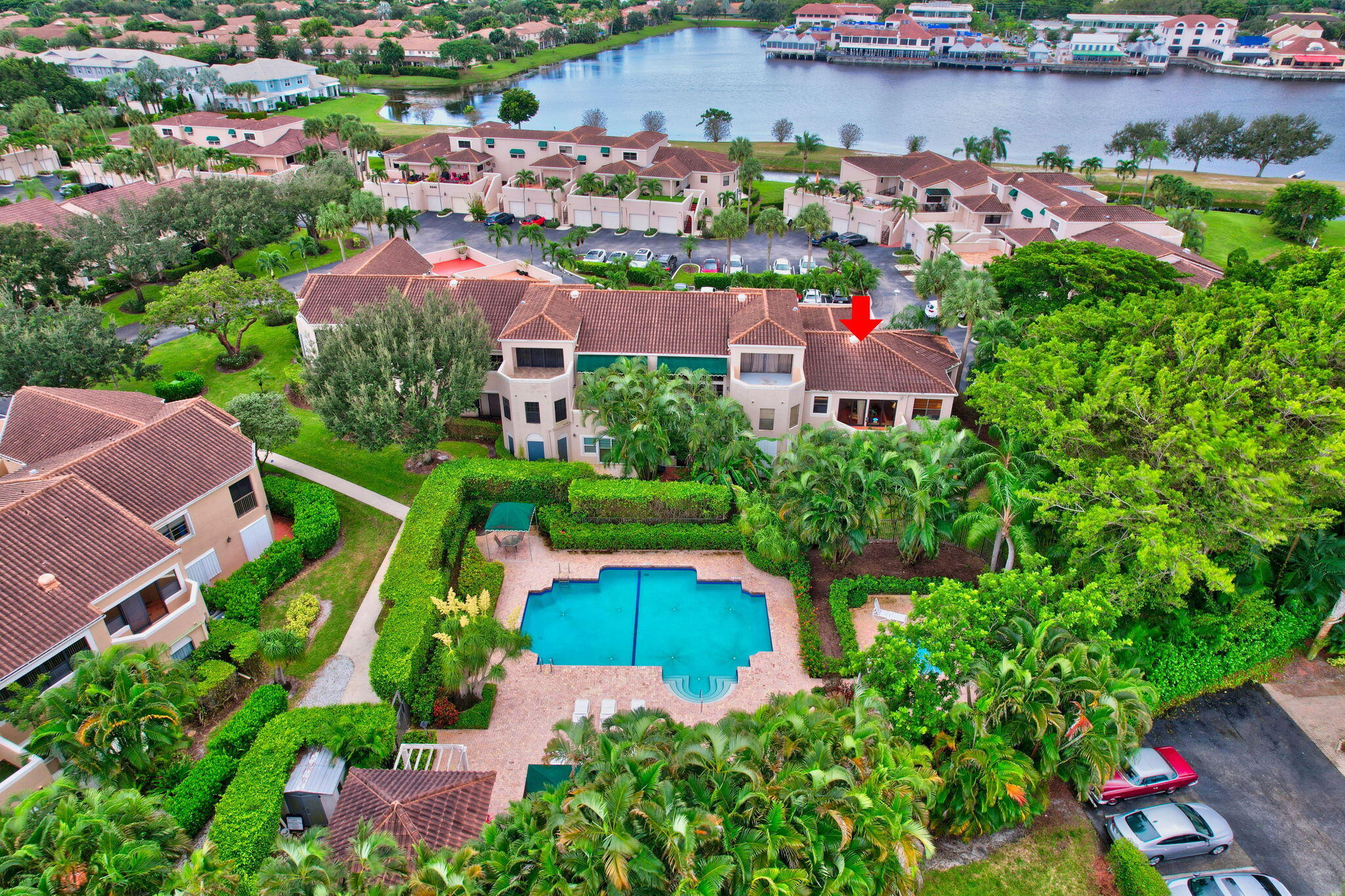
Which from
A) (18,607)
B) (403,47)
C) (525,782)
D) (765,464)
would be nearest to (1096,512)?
(765,464)

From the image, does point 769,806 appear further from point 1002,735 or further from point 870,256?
point 870,256

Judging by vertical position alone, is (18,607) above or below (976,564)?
above

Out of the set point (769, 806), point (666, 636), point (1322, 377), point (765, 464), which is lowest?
point (666, 636)

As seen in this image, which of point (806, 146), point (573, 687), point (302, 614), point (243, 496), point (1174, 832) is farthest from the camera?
point (806, 146)

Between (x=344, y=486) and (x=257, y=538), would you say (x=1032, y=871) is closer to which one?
(x=257, y=538)

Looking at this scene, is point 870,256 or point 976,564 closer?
point 976,564

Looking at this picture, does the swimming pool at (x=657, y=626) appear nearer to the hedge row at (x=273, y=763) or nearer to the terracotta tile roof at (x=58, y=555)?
the hedge row at (x=273, y=763)

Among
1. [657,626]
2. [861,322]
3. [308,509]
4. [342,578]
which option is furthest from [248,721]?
[861,322]

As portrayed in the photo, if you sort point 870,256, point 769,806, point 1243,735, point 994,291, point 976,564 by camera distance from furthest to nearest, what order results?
point 870,256 → point 994,291 → point 976,564 → point 1243,735 → point 769,806
